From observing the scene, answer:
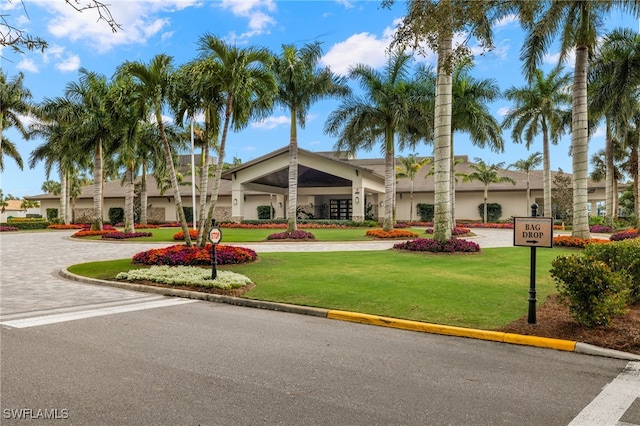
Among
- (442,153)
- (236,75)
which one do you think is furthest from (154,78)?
(442,153)

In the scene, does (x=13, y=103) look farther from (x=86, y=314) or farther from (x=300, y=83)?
(x=86, y=314)

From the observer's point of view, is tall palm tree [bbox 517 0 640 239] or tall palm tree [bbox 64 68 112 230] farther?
tall palm tree [bbox 64 68 112 230]

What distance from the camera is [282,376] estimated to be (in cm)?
482

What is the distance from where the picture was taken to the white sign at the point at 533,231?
711 centimetres

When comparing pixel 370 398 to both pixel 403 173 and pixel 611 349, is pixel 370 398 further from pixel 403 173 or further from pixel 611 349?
pixel 403 173

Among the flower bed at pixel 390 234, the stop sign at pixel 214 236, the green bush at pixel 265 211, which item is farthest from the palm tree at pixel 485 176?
the stop sign at pixel 214 236

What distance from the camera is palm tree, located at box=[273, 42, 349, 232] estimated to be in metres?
23.5

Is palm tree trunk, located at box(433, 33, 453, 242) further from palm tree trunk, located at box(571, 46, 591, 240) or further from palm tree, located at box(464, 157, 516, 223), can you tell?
palm tree, located at box(464, 157, 516, 223)

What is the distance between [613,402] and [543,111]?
29.9m

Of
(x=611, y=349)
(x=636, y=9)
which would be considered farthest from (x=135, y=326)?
(x=636, y=9)

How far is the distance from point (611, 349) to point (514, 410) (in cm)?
282

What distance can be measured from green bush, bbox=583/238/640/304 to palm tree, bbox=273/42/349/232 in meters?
18.3

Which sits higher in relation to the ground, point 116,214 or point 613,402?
point 116,214

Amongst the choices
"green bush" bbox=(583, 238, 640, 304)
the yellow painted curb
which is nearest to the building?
"green bush" bbox=(583, 238, 640, 304)
